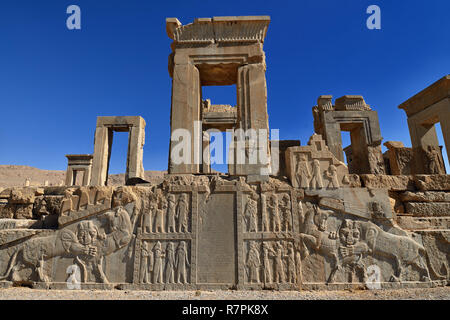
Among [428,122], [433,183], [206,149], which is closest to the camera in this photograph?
[433,183]

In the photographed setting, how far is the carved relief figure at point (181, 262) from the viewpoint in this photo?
443cm

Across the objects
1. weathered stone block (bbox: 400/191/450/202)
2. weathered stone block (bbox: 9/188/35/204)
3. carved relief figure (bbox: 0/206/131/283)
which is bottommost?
carved relief figure (bbox: 0/206/131/283)

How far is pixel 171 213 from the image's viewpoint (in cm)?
474

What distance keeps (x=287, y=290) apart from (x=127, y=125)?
339 inches

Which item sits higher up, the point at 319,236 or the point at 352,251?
the point at 319,236

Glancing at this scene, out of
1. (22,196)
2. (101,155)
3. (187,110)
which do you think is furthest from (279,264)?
(101,155)

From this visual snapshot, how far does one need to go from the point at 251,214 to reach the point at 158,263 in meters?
1.78

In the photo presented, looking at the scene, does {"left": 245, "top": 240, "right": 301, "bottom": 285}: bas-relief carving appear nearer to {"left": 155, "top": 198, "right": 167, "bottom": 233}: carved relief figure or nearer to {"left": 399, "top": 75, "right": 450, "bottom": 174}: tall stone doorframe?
{"left": 155, "top": 198, "right": 167, "bottom": 233}: carved relief figure

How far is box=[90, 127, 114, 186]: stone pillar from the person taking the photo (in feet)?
31.8

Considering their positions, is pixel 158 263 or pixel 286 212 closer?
pixel 158 263

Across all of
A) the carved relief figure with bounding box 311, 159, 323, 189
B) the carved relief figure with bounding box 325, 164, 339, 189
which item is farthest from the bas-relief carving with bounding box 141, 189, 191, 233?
the carved relief figure with bounding box 325, 164, 339, 189

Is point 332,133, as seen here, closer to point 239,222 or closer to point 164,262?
point 239,222

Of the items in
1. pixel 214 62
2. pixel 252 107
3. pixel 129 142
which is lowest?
pixel 252 107

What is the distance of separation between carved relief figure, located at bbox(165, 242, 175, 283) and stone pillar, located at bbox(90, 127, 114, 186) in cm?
620
